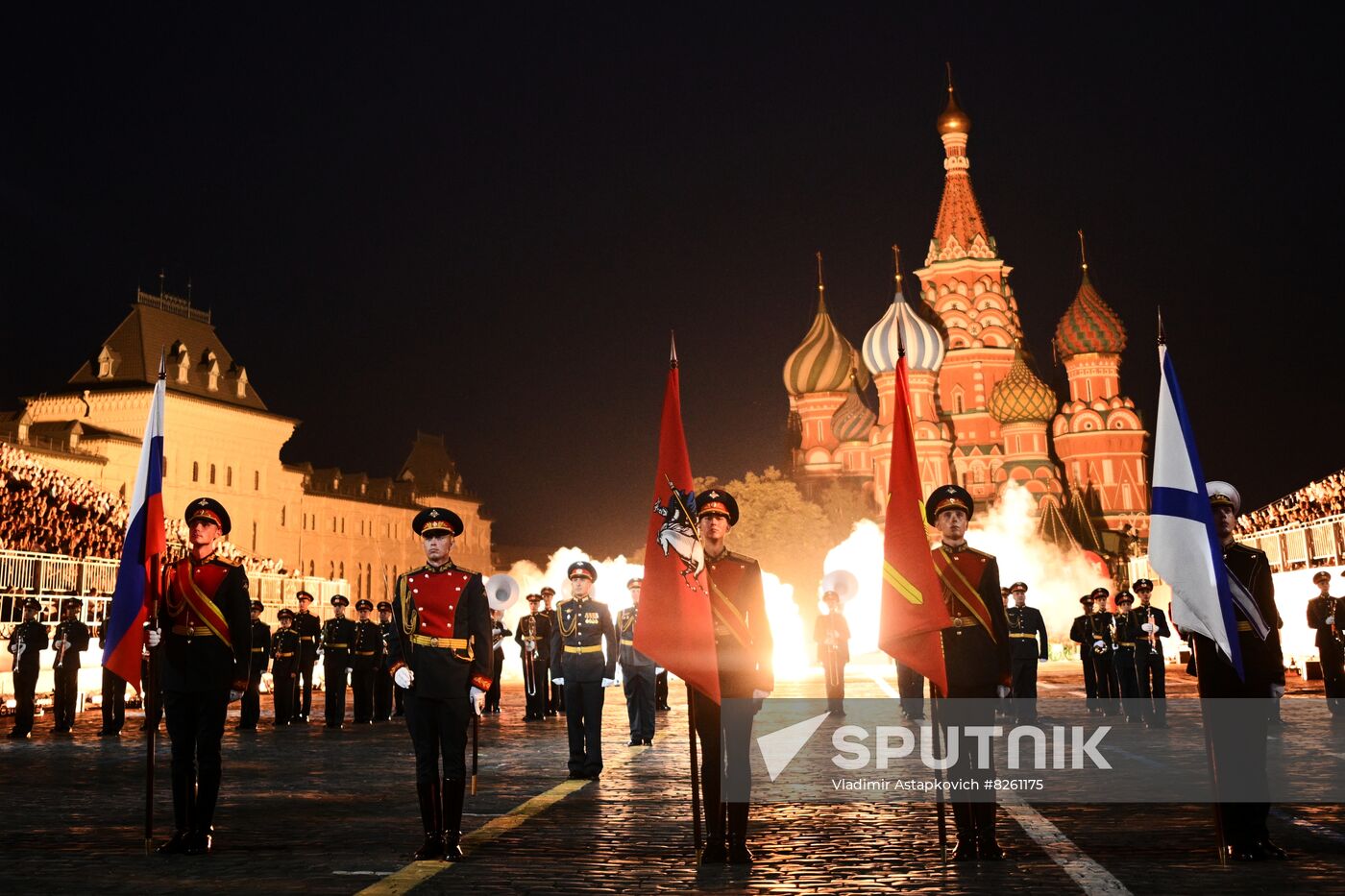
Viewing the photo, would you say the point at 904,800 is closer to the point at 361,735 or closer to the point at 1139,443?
the point at 361,735

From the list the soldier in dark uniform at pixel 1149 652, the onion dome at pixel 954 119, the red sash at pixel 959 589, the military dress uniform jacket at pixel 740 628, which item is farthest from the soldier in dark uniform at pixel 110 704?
the onion dome at pixel 954 119

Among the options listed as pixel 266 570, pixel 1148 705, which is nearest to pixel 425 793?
pixel 1148 705

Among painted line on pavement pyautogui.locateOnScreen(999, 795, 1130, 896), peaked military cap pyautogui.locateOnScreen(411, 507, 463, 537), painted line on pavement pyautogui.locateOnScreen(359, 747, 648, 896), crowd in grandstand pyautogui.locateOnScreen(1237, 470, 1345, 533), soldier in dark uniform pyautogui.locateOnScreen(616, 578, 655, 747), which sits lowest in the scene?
painted line on pavement pyautogui.locateOnScreen(999, 795, 1130, 896)

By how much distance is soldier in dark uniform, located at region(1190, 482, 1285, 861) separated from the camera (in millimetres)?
7277

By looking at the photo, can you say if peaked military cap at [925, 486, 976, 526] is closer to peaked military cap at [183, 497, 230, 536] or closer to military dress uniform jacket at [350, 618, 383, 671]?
peaked military cap at [183, 497, 230, 536]

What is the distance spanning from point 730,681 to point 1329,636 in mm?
16100

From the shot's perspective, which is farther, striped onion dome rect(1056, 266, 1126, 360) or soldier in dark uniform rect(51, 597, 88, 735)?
striped onion dome rect(1056, 266, 1126, 360)

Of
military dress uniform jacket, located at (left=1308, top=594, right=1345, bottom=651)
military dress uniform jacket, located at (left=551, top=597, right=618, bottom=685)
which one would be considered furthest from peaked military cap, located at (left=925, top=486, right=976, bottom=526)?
military dress uniform jacket, located at (left=1308, top=594, right=1345, bottom=651)

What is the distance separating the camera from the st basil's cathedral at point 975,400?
9031 cm

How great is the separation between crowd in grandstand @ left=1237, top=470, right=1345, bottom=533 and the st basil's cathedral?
159 feet

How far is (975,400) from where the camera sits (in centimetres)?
9581

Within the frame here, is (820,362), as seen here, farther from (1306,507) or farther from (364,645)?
(364,645)

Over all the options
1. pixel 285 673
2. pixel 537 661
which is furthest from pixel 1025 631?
pixel 285 673

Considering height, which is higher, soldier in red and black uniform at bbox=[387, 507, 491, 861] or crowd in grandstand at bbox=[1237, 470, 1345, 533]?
crowd in grandstand at bbox=[1237, 470, 1345, 533]
